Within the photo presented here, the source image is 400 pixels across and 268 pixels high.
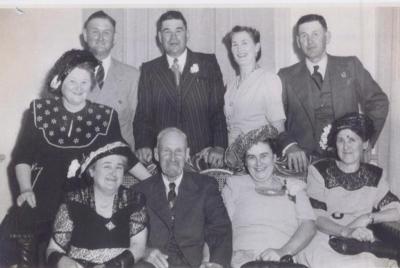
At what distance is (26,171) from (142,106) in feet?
1.93

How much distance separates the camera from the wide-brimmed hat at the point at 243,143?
1892 mm

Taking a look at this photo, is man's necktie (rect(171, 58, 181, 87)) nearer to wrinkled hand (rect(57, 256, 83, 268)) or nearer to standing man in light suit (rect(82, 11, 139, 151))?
standing man in light suit (rect(82, 11, 139, 151))

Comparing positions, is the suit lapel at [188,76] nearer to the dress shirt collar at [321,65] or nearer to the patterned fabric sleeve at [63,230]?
the dress shirt collar at [321,65]

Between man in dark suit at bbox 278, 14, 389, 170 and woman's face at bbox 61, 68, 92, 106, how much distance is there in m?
0.92

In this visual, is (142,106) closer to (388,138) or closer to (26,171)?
(26,171)

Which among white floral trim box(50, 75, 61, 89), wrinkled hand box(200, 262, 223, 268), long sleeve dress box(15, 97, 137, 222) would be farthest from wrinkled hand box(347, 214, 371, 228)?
white floral trim box(50, 75, 61, 89)

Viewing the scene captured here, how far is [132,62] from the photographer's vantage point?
2.46 m

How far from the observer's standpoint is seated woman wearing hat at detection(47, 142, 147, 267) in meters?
1.70

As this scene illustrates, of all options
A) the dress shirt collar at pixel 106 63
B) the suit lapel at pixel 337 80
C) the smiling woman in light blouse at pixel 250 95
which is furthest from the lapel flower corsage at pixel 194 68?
the suit lapel at pixel 337 80

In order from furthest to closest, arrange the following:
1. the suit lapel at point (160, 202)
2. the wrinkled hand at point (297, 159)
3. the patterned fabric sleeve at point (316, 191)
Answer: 1. the wrinkled hand at point (297, 159)
2. the patterned fabric sleeve at point (316, 191)
3. the suit lapel at point (160, 202)

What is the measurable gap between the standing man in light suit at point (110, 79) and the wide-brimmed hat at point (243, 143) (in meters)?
0.50

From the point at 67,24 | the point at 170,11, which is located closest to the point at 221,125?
the point at 170,11

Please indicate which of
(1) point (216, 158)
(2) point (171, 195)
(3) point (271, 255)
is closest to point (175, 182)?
(2) point (171, 195)

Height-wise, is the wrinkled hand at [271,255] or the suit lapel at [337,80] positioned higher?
the suit lapel at [337,80]
